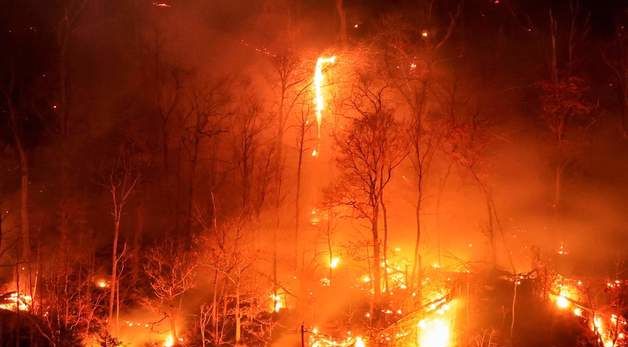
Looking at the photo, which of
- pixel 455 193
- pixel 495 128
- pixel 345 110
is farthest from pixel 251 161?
pixel 495 128

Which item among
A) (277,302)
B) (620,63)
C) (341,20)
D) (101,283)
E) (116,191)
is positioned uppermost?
(341,20)

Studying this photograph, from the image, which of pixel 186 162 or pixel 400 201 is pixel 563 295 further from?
pixel 186 162

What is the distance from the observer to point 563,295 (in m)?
16.0

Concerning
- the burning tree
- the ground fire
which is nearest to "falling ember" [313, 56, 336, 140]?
the ground fire

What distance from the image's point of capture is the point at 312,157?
25922 millimetres

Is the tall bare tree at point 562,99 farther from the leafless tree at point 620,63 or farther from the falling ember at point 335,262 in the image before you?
the falling ember at point 335,262

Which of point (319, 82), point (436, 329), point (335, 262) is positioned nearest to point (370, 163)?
point (319, 82)

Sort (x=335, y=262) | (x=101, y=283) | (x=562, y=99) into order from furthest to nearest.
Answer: (x=335, y=262)
(x=101, y=283)
(x=562, y=99)

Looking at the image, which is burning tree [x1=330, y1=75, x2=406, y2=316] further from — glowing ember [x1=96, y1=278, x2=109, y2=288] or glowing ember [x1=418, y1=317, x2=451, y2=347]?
glowing ember [x1=96, y1=278, x2=109, y2=288]

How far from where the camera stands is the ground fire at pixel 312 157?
1881 centimetres

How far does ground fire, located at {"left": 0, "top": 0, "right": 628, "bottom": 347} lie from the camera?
741 inches

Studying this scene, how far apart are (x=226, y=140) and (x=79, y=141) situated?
23.0ft

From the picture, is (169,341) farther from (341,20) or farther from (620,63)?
(620,63)

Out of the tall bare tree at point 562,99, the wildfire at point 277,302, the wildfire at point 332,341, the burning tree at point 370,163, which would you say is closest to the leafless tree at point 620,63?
the tall bare tree at point 562,99
